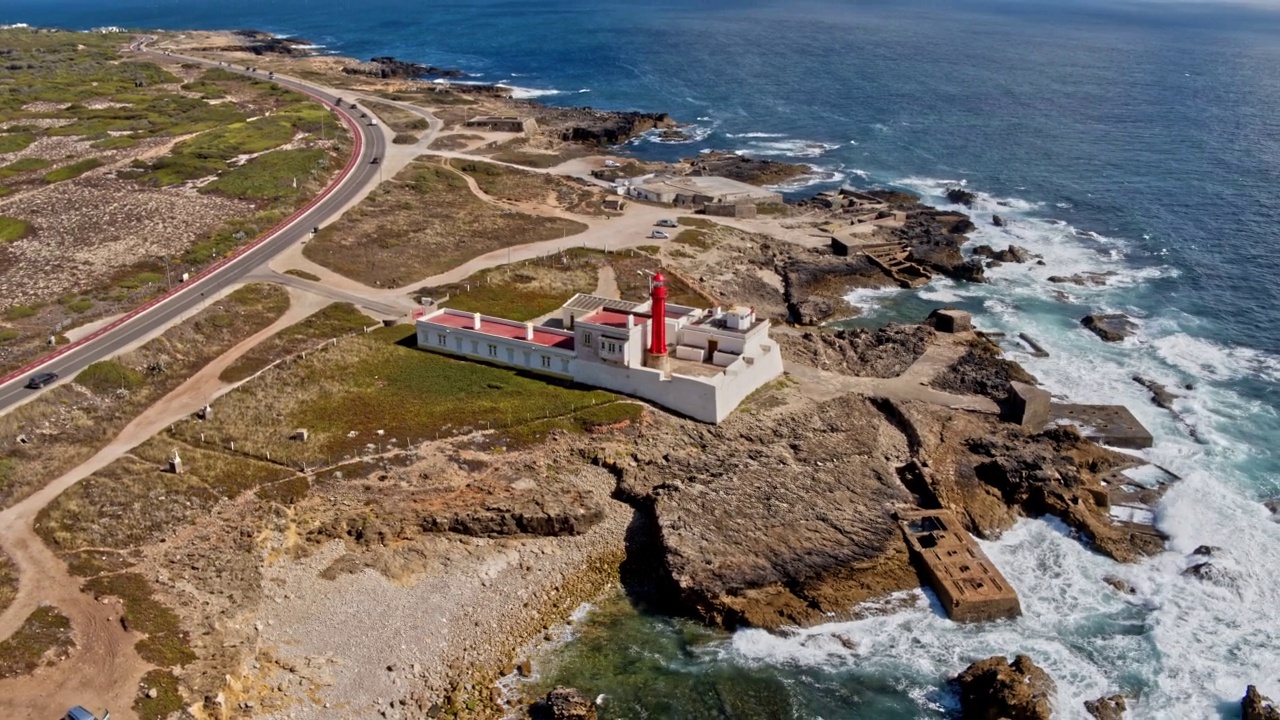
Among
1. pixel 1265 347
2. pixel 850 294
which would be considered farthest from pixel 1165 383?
pixel 850 294

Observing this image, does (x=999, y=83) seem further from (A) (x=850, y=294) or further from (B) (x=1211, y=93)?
(A) (x=850, y=294)

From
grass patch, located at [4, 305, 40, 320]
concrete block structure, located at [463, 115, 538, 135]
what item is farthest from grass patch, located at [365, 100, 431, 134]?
grass patch, located at [4, 305, 40, 320]

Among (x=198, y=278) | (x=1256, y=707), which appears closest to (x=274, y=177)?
(x=198, y=278)

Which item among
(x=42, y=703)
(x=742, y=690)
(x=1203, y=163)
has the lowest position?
(x=742, y=690)

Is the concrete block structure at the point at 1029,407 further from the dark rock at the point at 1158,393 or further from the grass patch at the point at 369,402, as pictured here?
the grass patch at the point at 369,402

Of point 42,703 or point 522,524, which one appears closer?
point 42,703

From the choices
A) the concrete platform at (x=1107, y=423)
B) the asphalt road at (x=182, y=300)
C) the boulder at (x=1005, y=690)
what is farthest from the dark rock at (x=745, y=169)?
the boulder at (x=1005, y=690)

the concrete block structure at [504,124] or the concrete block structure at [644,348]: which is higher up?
the concrete block structure at [504,124]
